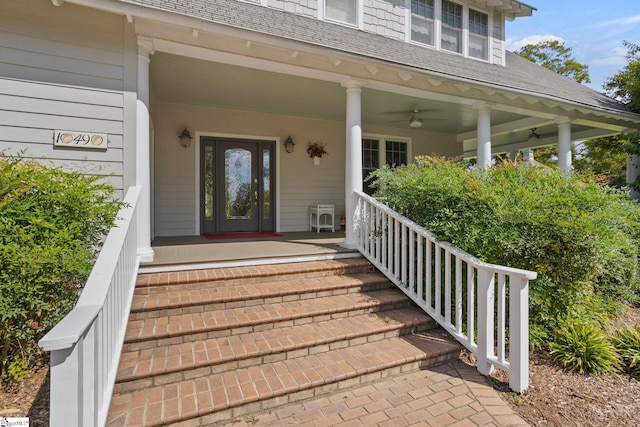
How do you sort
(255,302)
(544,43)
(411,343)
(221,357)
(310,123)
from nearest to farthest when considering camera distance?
(221,357) → (411,343) → (255,302) → (310,123) → (544,43)

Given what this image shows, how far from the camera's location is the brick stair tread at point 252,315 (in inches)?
107

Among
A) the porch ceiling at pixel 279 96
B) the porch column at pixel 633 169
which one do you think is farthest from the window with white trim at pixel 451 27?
the porch column at pixel 633 169

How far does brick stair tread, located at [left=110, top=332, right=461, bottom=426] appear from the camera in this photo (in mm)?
2088

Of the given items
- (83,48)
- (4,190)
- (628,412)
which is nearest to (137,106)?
(83,48)

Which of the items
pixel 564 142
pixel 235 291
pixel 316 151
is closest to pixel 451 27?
pixel 564 142

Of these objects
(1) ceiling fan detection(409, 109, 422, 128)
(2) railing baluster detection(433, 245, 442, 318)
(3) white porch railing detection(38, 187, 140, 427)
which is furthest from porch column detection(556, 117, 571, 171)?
(3) white porch railing detection(38, 187, 140, 427)

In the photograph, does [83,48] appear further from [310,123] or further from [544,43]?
[544,43]

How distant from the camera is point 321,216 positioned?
7.65m

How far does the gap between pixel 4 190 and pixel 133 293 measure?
50.0 inches

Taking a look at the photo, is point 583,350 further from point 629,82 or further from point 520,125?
point 629,82

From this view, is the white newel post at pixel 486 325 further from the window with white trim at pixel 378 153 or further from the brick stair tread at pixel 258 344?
the window with white trim at pixel 378 153

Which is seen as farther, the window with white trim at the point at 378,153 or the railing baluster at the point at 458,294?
the window with white trim at the point at 378,153

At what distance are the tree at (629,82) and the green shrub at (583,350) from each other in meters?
7.13

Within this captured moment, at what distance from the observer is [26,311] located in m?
2.32
